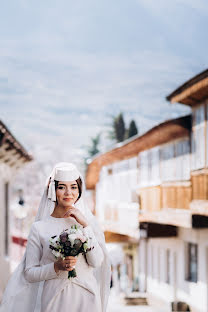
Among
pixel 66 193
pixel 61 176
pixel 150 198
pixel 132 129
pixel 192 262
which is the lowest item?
pixel 192 262

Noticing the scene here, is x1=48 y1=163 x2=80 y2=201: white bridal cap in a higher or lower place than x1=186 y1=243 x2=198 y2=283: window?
higher

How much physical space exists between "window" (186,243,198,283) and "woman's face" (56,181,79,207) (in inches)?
568

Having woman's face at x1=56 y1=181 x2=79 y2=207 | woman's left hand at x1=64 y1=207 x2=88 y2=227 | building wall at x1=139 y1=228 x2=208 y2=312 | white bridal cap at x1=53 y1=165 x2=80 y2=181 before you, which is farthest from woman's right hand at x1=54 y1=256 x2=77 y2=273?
building wall at x1=139 y1=228 x2=208 y2=312

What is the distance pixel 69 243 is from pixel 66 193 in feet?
1.36

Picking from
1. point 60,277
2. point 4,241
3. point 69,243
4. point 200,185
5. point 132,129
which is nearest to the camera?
point 69,243

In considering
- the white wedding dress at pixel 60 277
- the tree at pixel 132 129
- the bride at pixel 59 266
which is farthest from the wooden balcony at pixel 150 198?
the tree at pixel 132 129

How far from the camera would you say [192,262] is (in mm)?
18281

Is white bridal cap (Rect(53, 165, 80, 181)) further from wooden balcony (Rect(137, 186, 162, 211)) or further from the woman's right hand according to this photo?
wooden balcony (Rect(137, 186, 162, 211))

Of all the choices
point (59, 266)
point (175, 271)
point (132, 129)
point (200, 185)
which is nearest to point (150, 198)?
point (175, 271)

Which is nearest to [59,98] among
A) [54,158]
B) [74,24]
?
[74,24]

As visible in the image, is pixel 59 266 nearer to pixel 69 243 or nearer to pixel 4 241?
pixel 69 243

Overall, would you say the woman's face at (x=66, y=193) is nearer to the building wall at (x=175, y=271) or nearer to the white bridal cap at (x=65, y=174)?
the white bridal cap at (x=65, y=174)

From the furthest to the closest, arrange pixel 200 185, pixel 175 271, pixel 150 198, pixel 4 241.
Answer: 1. pixel 150 198
2. pixel 175 271
3. pixel 4 241
4. pixel 200 185

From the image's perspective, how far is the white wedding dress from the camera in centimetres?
372
